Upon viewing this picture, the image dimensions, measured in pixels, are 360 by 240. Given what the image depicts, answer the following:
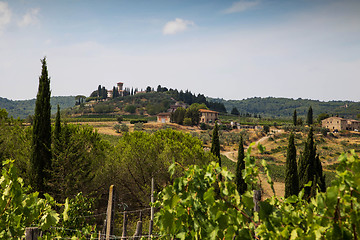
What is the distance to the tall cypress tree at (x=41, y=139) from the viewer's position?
12297mm

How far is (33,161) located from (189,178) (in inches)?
483

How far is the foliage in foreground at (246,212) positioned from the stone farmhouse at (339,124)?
74.3 m

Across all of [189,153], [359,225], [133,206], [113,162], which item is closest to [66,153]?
[113,162]

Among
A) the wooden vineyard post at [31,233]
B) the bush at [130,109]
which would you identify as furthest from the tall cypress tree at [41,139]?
the bush at [130,109]

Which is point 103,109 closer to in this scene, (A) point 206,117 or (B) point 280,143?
(A) point 206,117

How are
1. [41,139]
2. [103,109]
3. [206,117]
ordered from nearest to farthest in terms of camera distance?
1. [41,139]
2. [206,117]
3. [103,109]

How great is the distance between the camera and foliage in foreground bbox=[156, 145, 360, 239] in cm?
176

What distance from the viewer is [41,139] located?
1254 centimetres

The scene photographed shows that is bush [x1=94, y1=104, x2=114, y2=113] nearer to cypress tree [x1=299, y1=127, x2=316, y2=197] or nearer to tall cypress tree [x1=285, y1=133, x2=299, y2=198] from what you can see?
cypress tree [x1=299, y1=127, x2=316, y2=197]

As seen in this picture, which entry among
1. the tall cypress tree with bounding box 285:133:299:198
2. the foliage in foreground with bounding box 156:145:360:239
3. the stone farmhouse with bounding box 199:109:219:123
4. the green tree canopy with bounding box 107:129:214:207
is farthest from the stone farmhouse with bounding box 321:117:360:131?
the foliage in foreground with bounding box 156:145:360:239

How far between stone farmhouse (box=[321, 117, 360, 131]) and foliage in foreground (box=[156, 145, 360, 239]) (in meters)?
74.3

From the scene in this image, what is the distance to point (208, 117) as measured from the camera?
8150 cm

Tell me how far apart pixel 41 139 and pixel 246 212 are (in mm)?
12648

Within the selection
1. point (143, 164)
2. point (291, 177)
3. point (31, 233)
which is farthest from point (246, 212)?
point (291, 177)
